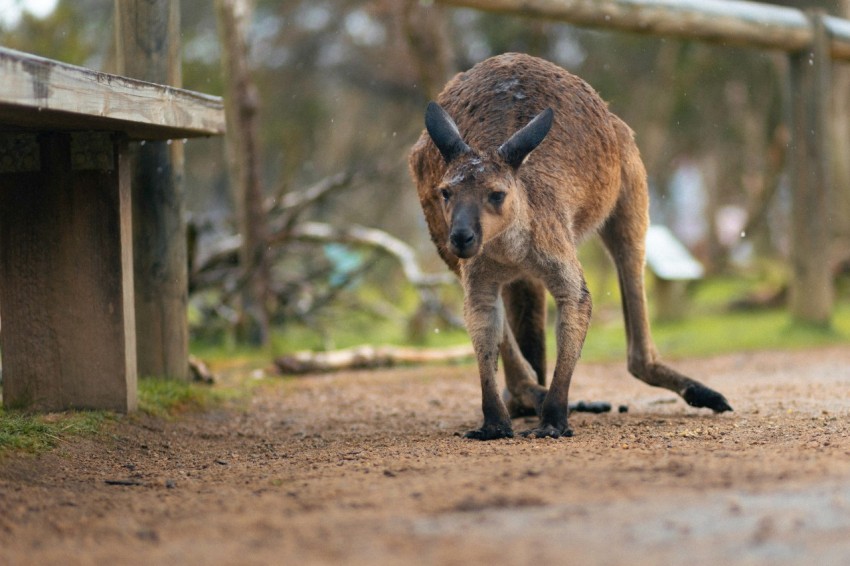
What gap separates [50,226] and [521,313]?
8.17 ft

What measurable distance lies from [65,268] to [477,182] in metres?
2.23

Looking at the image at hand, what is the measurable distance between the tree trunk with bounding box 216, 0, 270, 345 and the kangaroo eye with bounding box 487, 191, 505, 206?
4843mm

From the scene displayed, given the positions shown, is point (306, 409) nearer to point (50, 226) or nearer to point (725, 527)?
point (50, 226)

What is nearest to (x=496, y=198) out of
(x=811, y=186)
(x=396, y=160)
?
(x=811, y=186)

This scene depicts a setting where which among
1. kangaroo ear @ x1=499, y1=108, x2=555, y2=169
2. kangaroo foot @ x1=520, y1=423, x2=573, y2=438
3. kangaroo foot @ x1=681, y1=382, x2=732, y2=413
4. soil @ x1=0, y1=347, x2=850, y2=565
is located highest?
kangaroo ear @ x1=499, y1=108, x2=555, y2=169

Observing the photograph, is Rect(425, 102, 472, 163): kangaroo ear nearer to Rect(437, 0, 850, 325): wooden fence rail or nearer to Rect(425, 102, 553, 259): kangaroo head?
Rect(425, 102, 553, 259): kangaroo head

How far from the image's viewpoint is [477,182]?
4.83 meters

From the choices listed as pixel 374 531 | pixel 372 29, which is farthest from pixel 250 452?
pixel 372 29

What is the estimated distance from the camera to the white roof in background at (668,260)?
12367 millimetres

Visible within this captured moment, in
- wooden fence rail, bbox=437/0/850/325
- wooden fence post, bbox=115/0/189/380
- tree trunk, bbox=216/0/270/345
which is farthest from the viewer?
wooden fence rail, bbox=437/0/850/325

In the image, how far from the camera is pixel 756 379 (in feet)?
26.5

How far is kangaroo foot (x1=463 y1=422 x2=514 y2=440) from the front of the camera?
4965 mm

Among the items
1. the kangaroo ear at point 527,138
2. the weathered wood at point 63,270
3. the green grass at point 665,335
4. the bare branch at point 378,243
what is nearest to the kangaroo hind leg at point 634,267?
the kangaroo ear at point 527,138

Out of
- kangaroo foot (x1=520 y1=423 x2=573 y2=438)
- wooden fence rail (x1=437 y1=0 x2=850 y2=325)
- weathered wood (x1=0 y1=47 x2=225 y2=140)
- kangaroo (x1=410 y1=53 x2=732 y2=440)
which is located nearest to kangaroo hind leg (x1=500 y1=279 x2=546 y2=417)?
kangaroo (x1=410 y1=53 x2=732 y2=440)
